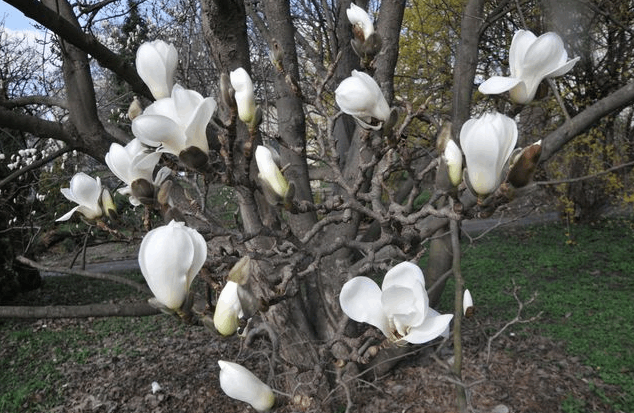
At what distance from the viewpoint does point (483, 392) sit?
2844mm

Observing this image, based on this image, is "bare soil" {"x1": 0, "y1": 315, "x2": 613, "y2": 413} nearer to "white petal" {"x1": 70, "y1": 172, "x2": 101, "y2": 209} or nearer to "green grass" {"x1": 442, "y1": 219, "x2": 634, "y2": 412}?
"green grass" {"x1": 442, "y1": 219, "x2": 634, "y2": 412}

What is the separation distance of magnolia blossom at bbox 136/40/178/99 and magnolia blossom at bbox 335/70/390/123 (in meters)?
0.38

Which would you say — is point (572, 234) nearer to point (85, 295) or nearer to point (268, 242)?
point (268, 242)

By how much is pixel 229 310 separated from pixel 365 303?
24 centimetres

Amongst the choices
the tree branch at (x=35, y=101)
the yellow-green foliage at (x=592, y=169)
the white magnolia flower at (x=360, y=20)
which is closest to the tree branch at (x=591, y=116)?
the white magnolia flower at (x=360, y=20)

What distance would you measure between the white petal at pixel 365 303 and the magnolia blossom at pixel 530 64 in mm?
420

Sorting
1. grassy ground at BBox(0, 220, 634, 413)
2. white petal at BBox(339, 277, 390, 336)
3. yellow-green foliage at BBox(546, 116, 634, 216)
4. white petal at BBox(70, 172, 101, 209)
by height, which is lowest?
grassy ground at BBox(0, 220, 634, 413)

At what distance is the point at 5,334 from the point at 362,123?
5.06 m

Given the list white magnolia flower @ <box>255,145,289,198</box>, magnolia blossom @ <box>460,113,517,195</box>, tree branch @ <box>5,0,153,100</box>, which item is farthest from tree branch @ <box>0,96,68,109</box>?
magnolia blossom @ <box>460,113,517,195</box>

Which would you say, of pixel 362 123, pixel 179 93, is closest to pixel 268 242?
pixel 362 123

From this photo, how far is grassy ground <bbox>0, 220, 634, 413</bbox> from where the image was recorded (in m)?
3.32

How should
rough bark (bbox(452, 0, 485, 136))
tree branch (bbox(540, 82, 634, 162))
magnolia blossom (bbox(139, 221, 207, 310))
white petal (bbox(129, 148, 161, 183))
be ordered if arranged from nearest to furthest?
magnolia blossom (bbox(139, 221, 207, 310)) < white petal (bbox(129, 148, 161, 183)) < tree branch (bbox(540, 82, 634, 162)) < rough bark (bbox(452, 0, 485, 136))

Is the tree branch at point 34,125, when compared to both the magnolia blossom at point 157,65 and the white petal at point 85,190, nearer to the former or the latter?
the white petal at point 85,190

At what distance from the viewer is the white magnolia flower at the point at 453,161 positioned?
862mm
